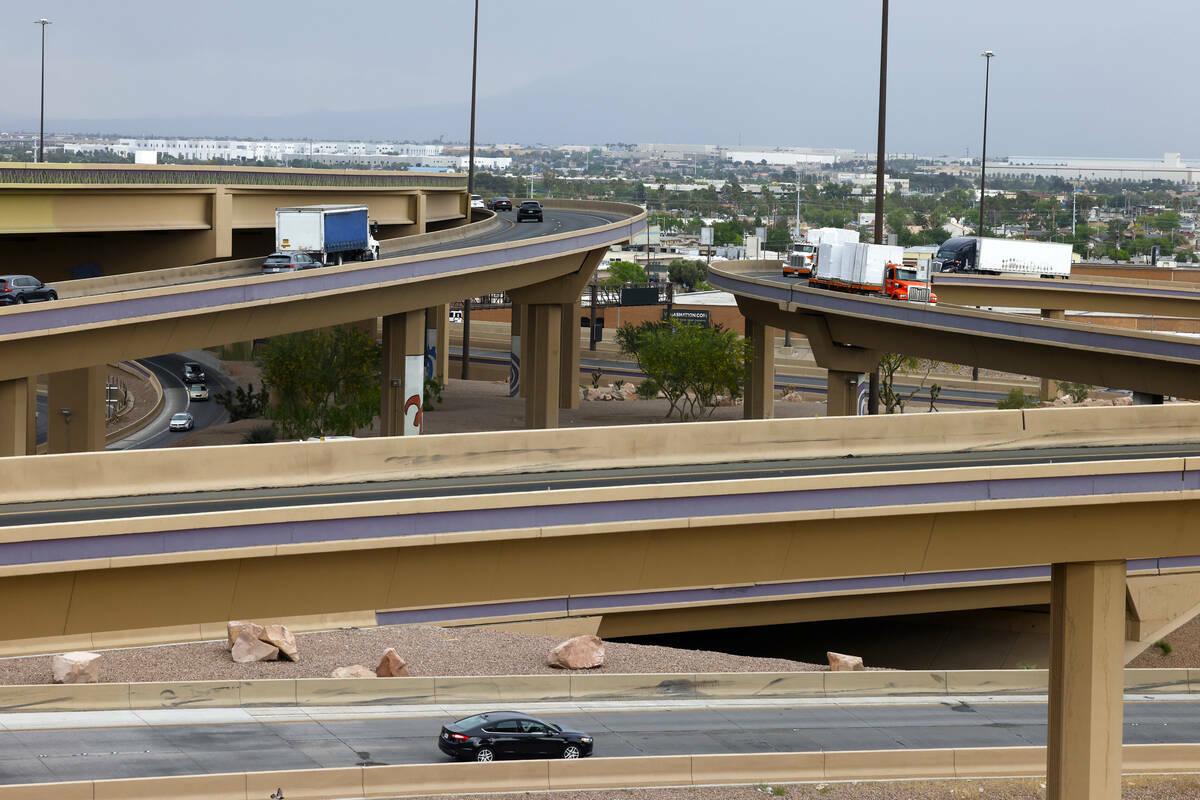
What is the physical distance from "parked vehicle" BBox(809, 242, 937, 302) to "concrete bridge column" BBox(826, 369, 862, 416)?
406 cm

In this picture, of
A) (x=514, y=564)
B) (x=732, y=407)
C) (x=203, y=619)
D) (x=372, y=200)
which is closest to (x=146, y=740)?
(x=203, y=619)

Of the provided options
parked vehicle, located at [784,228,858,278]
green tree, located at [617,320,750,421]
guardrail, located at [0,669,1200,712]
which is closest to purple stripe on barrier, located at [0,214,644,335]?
green tree, located at [617,320,750,421]

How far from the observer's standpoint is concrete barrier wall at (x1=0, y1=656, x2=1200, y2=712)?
2692 centimetres

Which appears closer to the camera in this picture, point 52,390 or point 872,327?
point 52,390

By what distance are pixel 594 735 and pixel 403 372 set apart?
33951mm

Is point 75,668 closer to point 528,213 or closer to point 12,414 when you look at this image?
point 12,414

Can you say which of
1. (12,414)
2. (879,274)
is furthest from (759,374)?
(12,414)

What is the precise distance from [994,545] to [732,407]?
194 feet

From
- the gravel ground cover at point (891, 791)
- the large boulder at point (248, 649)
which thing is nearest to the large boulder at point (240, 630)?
the large boulder at point (248, 649)

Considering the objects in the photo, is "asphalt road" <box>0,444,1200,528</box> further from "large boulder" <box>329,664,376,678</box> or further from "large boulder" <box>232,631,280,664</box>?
"large boulder" <box>232,631,280,664</box>

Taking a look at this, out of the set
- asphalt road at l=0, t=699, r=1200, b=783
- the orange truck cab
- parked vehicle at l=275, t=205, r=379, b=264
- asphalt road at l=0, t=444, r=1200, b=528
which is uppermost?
parked vehicle at l=275, t=205, r=379, b=264

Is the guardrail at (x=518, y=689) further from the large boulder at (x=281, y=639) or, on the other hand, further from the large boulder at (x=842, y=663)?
the large boulder at (x=842, y=663)

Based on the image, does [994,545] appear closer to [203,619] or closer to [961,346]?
[203,619]

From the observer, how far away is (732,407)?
81500mm
